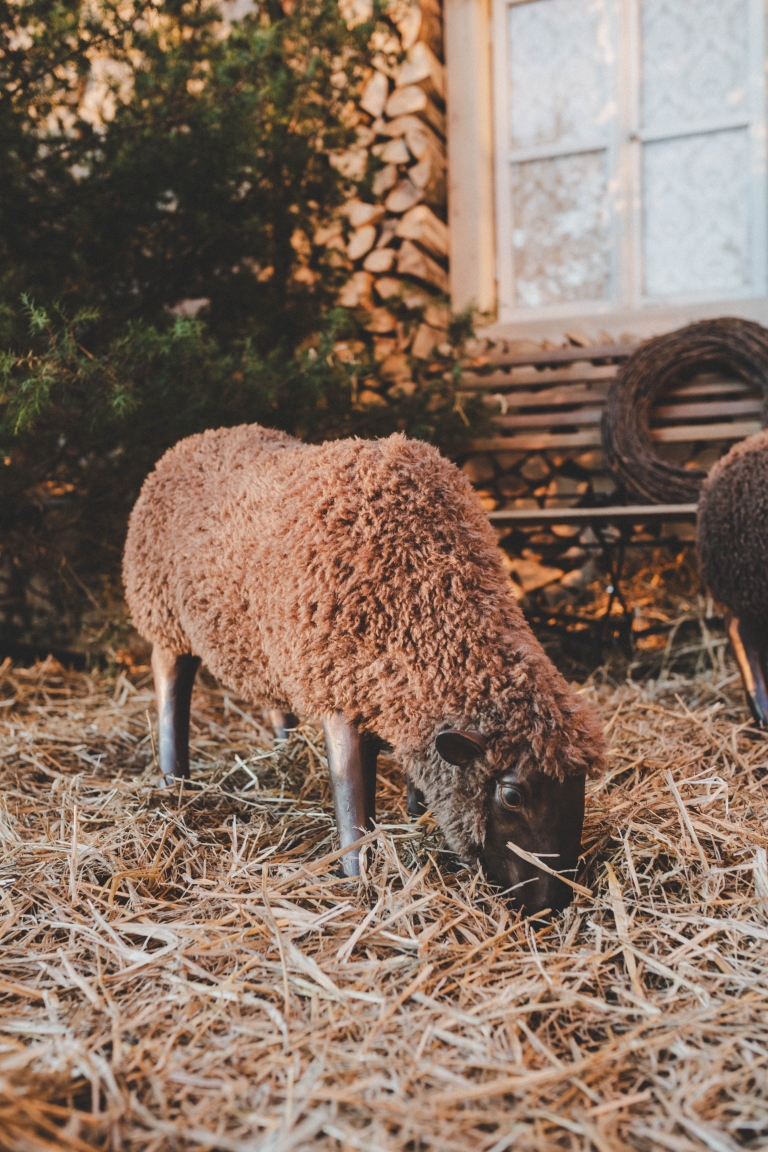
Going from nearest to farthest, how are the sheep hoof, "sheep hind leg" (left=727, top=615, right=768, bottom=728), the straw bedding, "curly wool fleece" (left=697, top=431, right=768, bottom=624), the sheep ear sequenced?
the straw bedding, the sheep ear, the sheep hoof, "curly wool fleece" (left=697, top=431, right=768, bottom=624), "sheep hind leg" (left=727, top=615, right=768, bottom=728)

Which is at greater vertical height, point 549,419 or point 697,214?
point 697,214

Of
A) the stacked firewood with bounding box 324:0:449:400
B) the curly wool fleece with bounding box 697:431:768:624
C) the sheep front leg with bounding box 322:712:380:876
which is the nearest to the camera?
the sheep front leg with bounding box 322:712:380:876

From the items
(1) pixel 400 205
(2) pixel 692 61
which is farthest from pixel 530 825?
(2) pixel 692 61

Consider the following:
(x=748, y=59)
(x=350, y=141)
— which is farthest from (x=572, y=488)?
(x=748, y=59)

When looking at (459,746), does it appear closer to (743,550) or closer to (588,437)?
(743,550)

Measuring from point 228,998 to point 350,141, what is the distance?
3709 mm

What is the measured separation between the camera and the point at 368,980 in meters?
1.28

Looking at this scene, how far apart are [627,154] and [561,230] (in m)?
0.53

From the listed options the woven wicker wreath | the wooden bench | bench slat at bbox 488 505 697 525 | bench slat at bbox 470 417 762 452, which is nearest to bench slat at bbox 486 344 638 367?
the wooden bench

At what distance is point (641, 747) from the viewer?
7.82 feet

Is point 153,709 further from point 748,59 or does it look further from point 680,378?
point 748,59

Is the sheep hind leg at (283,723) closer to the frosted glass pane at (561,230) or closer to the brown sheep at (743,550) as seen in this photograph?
the brown sheep at (743,550)

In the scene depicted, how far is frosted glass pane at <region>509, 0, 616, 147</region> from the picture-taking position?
4449 mm

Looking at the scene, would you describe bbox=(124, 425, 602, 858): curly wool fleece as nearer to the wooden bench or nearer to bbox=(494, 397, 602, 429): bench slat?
the wooden bench
